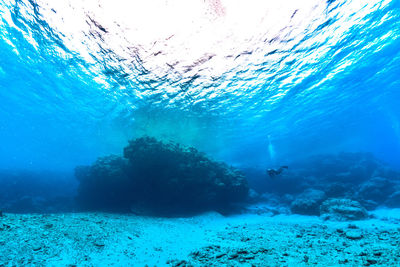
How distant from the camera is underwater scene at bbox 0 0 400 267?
461cm

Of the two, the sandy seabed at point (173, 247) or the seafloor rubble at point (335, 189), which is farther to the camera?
the seafloor rubble at point (335, 189)

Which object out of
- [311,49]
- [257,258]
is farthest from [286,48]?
[257,258]

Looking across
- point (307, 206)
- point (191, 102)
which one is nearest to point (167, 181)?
point (307, 206)

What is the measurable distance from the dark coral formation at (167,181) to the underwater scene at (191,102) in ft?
0.29

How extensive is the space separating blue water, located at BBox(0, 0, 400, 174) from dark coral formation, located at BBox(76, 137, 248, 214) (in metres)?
5.83

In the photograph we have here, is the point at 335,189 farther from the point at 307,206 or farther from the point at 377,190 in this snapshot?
the point at 307,206

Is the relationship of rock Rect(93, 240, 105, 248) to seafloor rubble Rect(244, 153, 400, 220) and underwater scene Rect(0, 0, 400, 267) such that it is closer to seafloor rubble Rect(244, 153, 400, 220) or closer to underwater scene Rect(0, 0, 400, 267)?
underwater scene Rect(0, 0, 400, 267)

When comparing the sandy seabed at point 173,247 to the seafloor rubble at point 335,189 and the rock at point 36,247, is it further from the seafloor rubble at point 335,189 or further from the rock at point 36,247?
the seafloor rubble at point 335,189

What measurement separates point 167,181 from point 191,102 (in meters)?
9.90

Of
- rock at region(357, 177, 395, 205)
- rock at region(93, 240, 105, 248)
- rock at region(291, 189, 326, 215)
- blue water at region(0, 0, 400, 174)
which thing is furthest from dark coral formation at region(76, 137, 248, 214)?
rock at region(357, 177, 395, 205)

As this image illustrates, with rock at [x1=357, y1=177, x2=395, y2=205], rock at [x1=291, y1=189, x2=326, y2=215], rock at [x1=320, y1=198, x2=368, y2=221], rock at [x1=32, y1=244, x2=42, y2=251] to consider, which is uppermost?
rock at [x1=357, y1=177, x2=395, y2=205]

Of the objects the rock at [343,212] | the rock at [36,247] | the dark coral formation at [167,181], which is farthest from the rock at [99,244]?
the rock at [343,212]

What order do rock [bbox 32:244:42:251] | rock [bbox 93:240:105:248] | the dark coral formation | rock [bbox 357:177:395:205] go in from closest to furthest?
rock [bbox 32:244:42:251] < rock [bbox 93:240:105:248] < the dark coral formation < rock [bbox 357:177:395:205]

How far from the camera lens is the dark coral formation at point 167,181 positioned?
12129mm
